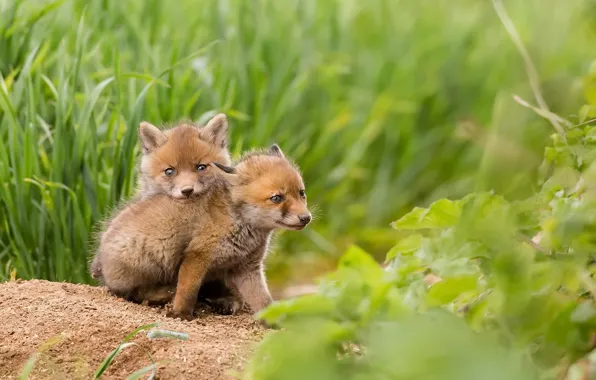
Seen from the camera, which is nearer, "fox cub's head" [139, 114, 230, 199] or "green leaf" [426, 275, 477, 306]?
"green leaf" [426, 275, 477, 306]

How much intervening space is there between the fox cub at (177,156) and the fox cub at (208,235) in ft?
0.60

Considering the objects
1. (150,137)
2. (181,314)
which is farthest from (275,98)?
(181,314)

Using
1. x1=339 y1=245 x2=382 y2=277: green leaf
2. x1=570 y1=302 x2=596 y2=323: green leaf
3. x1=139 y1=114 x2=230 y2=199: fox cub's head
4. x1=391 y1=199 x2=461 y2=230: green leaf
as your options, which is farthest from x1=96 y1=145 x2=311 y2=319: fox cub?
x1=570 y1=302 x2=596 y2=323: green leaf

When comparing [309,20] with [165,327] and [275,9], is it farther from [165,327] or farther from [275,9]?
[165,327]

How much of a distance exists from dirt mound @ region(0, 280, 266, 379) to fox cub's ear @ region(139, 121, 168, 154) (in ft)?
2.97

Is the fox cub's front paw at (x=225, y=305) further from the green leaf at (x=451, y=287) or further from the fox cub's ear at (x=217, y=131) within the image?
the green leaf at (x=451, y=287)

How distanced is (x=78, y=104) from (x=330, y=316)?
11.1 feet

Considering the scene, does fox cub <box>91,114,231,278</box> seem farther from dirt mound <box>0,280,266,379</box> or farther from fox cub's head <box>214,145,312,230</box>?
dirt mound <box>0,280,266,379</box>

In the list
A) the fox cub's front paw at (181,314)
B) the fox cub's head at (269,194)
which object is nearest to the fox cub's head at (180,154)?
the fox cub's head at (269,194)

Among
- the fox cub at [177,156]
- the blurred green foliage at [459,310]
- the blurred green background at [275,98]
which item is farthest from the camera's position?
the blurred green background at [275,98]

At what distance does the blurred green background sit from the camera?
4312 millimetres

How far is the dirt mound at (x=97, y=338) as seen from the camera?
2707 millimetres

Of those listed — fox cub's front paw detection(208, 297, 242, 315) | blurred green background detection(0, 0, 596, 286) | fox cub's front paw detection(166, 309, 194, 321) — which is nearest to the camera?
fox cub's front paw detection(166, 309, 194, 321)

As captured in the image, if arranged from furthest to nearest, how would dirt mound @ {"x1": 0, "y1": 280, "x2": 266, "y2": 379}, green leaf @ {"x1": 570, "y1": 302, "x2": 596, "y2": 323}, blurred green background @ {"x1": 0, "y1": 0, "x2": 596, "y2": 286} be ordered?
blurred green background @ {"x1": 0, "y1": 0, "x2": 596, "y2": 286}
dirt mound @ {"x1": 0, "y1": 280, "x2": 266, "y2": 379}
green leaf @ {"x1": 570, "y1": 302, "x2": 596, "y2": 323}
